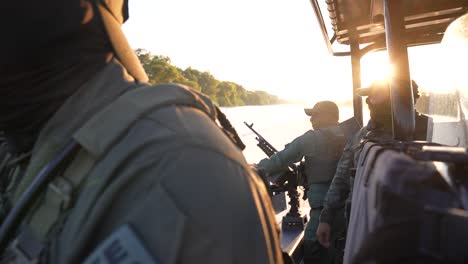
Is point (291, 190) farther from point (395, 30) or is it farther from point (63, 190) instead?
point (63, 190)

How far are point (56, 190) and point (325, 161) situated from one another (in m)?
3.57

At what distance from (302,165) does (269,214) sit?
3556mm

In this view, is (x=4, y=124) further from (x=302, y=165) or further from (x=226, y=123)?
(x=302, y=165)

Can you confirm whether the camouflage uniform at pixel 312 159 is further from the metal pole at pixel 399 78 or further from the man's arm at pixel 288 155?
the metal pole at pixel 399 78

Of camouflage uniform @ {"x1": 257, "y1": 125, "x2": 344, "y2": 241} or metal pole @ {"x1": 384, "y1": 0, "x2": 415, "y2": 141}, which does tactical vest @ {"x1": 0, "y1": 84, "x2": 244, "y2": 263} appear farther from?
camouflage uniform @ {"x1": 257, "y1": 125, "x2": 344, "y2": 241}

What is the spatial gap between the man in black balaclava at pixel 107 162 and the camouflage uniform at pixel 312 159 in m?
3.18

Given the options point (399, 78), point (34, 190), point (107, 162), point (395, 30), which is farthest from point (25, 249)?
point (395, 30)

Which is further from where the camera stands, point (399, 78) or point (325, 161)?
point (325, 161)

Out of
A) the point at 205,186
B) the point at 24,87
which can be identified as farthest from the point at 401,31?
the point at 24,87

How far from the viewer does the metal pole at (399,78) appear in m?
1.29

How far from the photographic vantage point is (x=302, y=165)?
432 cm

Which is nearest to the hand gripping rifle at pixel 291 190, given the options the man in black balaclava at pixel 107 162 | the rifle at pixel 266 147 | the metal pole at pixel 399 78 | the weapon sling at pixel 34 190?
the rifle at pixel 266 147

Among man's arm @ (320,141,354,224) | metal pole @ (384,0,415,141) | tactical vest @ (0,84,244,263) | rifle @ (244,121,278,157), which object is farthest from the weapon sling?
rifle @ (244,121,278,157)

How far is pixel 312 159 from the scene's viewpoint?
13.5 ft
